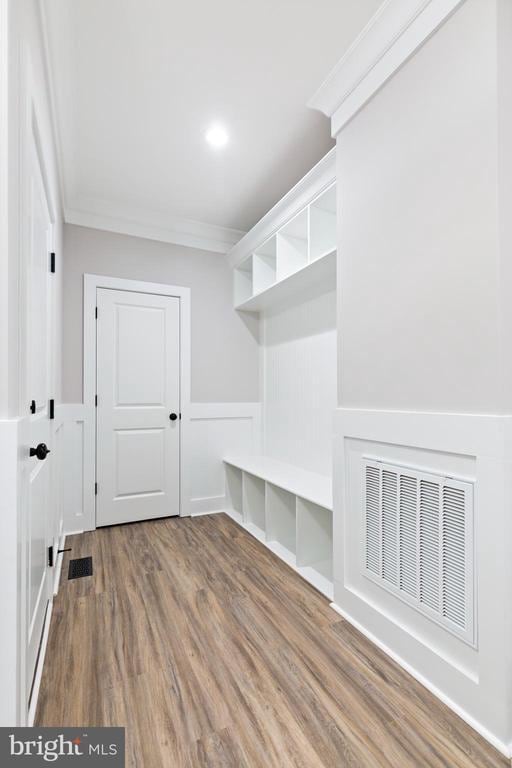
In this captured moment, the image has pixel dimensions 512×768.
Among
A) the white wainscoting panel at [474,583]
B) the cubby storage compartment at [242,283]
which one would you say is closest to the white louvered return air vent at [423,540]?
the white wainscoting panel at [474,583]

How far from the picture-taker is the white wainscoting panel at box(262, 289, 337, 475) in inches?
109

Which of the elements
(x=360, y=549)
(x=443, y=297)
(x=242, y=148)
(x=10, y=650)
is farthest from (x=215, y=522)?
(x=242, y=148)

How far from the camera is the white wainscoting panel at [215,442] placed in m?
3.47

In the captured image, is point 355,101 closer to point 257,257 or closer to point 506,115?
point 506,115

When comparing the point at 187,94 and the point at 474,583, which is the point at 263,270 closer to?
the point at 187,94

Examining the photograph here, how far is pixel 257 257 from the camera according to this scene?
324 cm

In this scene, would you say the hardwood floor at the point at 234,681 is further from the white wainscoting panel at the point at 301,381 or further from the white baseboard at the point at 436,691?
the white wainscoting panel at the point at 301,381

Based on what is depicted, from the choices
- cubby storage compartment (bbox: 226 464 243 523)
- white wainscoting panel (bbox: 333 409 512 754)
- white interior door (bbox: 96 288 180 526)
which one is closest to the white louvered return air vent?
white wainscoting panel (bbox: 333 409 512 754)

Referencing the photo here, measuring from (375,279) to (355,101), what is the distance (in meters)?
0.85

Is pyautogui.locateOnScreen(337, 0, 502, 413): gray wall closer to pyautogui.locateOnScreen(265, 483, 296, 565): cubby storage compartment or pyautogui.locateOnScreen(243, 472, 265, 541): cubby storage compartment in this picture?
pyautogui.locateOnScreen(265, 483, 296, 565): cubby storage compartment

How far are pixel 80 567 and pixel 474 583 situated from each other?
7.24 ft

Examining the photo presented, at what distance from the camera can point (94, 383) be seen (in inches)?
122

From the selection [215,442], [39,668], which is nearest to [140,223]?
[215,442]

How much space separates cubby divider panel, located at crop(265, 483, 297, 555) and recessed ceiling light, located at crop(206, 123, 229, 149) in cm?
226
